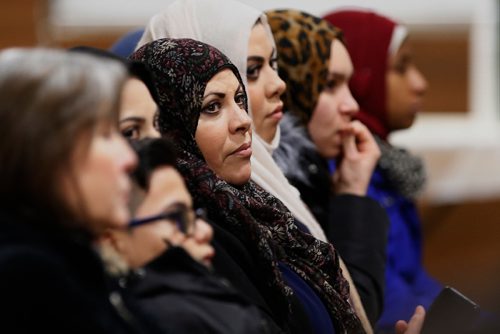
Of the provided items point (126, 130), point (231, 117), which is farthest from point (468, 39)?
point (126, 130)

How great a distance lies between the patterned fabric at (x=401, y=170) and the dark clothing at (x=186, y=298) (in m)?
1.72

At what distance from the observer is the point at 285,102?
259 cm

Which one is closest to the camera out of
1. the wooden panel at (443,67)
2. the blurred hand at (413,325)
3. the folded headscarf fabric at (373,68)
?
the blurred hand at (413,325)

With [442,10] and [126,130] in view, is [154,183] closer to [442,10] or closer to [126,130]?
[126,130]

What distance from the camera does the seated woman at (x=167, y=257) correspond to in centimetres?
127

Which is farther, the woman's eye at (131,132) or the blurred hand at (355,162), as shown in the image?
the blurred hand at (355,162)

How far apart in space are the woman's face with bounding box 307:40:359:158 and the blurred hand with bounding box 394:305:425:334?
0.66 meters

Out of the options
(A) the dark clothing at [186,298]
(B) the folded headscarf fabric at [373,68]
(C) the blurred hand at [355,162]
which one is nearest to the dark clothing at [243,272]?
(A) the dark clothing at [186,298]

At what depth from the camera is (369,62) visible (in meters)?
3.14

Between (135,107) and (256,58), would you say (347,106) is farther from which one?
(135,107)

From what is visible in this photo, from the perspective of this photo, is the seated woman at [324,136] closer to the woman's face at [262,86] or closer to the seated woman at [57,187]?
the woman's face at [262,86]

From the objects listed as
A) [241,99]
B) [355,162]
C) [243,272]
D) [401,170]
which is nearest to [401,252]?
[401,170]

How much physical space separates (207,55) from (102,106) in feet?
2.09

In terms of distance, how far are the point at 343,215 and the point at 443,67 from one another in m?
3.82
